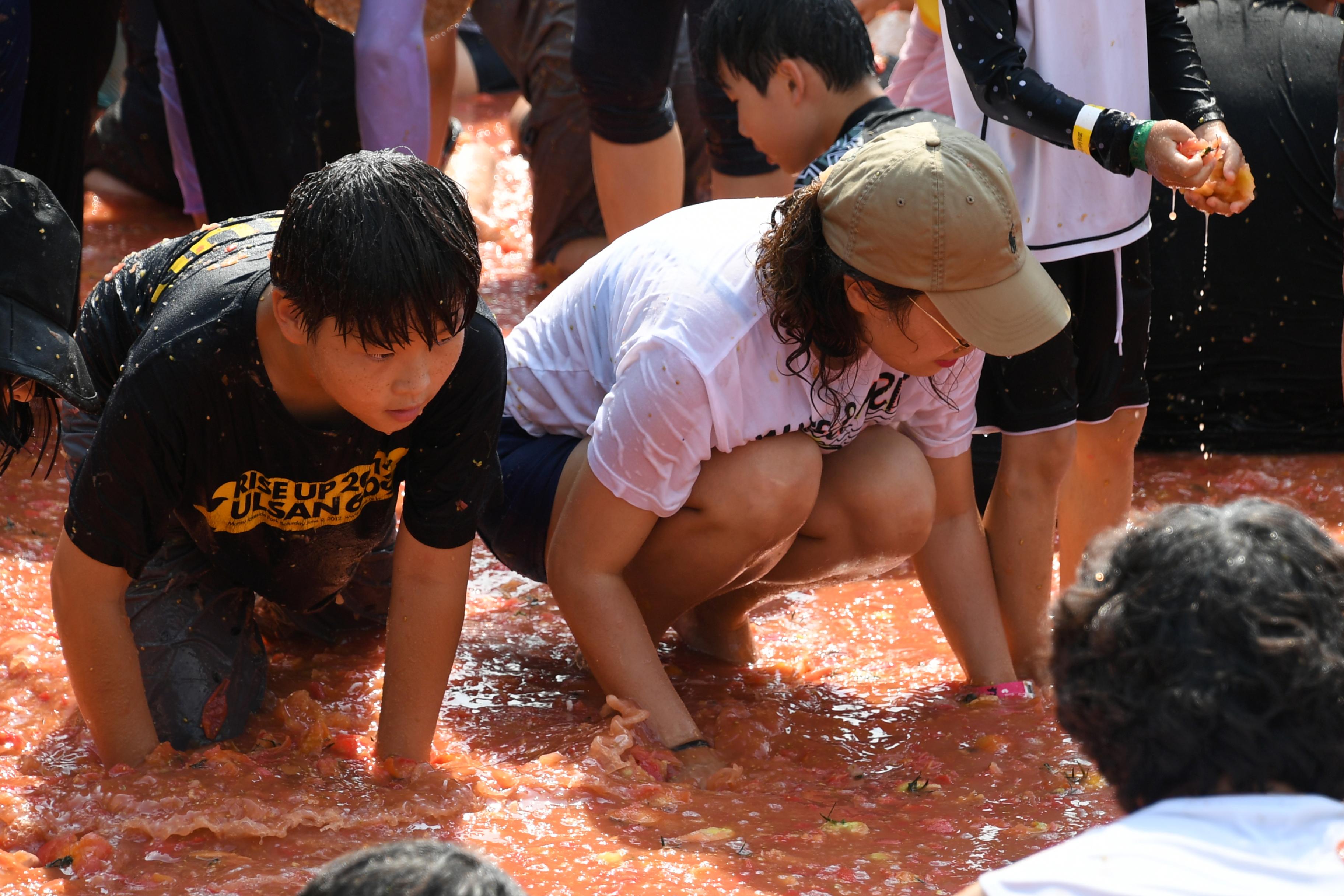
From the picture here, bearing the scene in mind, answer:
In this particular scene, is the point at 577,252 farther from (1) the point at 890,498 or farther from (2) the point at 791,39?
(1) the point at 890,498

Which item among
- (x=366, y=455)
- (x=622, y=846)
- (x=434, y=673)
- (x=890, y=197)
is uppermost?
(x=890, y=197)

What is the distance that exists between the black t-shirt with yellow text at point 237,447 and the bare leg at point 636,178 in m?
1.80

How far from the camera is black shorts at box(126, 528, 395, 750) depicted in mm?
2488

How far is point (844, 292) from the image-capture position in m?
2.32

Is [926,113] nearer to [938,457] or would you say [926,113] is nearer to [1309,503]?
[938,457]

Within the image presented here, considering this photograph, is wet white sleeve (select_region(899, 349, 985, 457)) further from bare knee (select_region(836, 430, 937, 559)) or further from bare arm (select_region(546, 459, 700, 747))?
bare arm (select_region(546, 459, 700, 747))

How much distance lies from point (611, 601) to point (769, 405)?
1.43 ft

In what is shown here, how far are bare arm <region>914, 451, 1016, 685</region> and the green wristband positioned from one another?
2.07ft

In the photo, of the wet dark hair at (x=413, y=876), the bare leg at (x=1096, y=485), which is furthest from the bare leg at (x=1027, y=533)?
the wet dark hair at (x=413, y=876)

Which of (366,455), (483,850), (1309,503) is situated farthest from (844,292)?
(1309,503)

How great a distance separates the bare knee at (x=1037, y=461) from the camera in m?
2.87

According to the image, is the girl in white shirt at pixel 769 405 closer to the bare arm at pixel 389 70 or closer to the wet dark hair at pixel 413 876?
the bare arm at pixel 389 70

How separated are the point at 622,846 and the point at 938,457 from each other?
1.05 meters

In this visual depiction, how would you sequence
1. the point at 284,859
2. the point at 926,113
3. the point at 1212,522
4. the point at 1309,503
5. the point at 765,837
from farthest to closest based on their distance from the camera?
the point at 1309,503 < the point at 926,113 < the point at 765,837 < the point at 284,859 < the point at 1212,522
